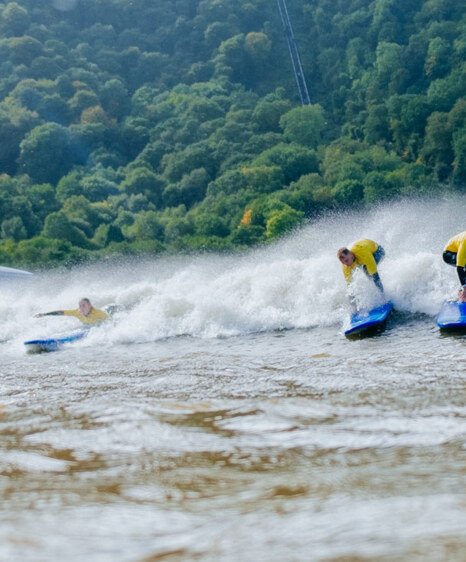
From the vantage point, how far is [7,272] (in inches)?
1044

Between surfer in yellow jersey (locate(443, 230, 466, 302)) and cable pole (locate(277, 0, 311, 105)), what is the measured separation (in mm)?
80162

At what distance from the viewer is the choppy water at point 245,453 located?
2.95 metres

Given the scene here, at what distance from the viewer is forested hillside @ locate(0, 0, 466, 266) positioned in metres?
63.2

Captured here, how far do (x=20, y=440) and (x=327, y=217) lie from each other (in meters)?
60.4

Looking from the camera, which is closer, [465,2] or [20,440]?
[20,440]

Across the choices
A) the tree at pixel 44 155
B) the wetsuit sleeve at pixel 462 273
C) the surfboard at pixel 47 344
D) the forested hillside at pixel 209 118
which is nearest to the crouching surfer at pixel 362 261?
the wetsuit sleeve at pixel 462 273

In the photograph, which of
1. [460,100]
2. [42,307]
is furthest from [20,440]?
[460,100]

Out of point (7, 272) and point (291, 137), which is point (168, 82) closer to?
point (291, 137)

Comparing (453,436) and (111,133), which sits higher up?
(111,133)

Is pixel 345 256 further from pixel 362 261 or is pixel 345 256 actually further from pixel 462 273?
pixel 462 273

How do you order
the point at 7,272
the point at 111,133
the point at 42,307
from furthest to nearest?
1. the point at 111,133
2. the point at 7,272
3. the point at 42,307

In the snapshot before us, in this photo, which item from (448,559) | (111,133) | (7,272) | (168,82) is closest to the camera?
(448,559)

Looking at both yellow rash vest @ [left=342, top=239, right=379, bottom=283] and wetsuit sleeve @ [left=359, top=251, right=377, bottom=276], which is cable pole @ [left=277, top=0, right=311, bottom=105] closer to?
yellow rash vest @ [left=342, top=239, right=379, bottom=283]

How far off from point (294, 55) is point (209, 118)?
62.3ft
